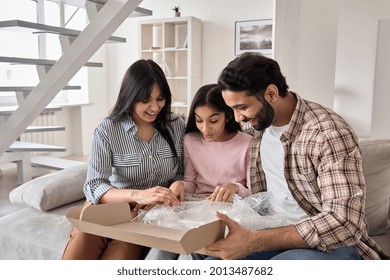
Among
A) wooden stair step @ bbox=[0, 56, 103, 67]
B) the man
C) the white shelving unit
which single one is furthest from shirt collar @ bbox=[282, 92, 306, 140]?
the white shelving unit

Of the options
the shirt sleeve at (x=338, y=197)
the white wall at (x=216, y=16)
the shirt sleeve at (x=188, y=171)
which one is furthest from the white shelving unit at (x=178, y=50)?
the shirt sleeve at (x=338, y=197)

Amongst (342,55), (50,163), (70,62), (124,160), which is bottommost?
(50,163)

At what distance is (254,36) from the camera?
4891 mm

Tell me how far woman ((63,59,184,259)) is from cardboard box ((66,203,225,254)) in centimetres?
24

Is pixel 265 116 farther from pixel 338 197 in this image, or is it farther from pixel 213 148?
pixel 213 148

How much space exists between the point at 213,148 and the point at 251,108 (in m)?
0.45

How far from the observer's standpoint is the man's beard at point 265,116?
1283 mm

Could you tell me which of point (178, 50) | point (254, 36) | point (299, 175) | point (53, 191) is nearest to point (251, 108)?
point (299, 175)

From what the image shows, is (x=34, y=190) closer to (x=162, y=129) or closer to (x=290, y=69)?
(x=162, y=129)

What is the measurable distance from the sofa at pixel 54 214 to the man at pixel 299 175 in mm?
402

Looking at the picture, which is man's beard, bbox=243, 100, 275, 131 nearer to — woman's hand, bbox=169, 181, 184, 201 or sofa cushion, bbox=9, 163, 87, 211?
woman's hand, bbox=169, 181, 184, 201

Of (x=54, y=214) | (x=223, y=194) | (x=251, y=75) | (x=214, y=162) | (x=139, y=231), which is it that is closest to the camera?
(x=139, y=231)
